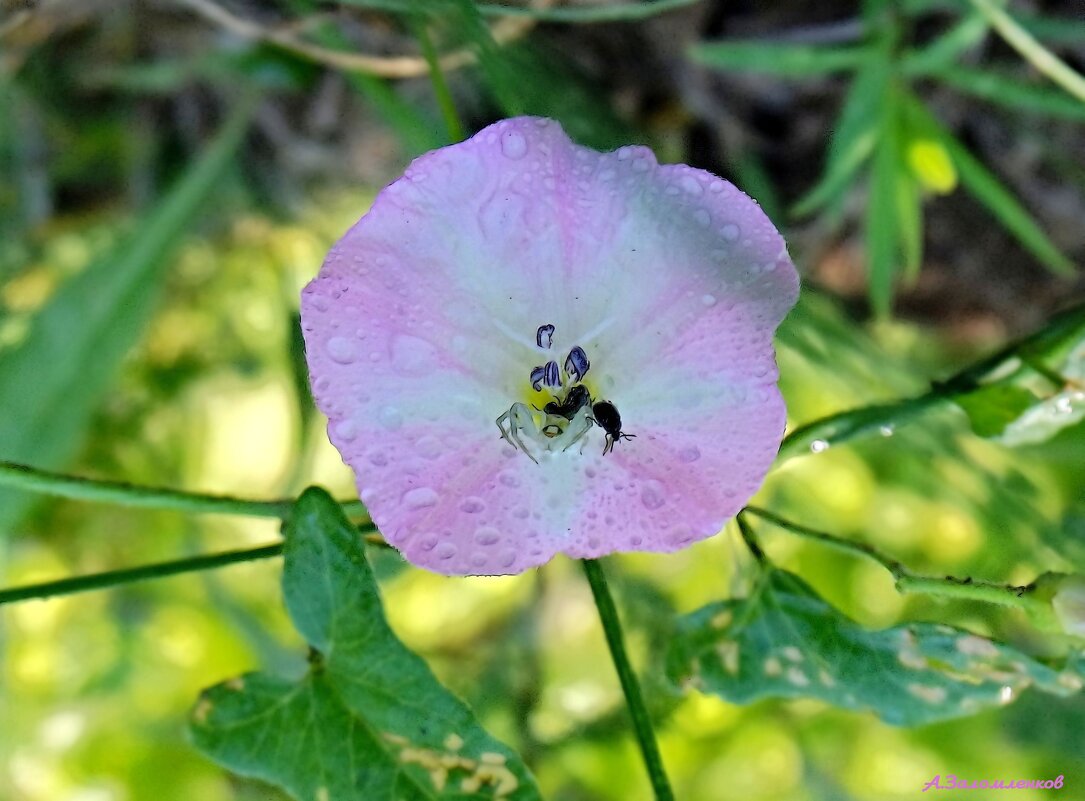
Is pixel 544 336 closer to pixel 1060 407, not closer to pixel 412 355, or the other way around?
pixel 412 355

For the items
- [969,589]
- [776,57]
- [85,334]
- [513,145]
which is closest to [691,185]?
[513,145]

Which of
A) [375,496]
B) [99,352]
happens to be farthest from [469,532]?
[99,352]

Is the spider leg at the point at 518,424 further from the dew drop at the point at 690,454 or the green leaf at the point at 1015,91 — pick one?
the green leaf at the point at 1015,91

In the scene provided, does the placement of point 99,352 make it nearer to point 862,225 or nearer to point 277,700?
point 277,700

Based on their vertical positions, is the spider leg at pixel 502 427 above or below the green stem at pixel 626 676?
above

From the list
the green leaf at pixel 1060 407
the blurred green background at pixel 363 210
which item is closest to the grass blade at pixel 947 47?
the blurred green background at pixel 363 210

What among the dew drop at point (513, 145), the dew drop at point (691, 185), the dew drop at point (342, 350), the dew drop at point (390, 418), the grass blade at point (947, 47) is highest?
the grass blade at point (947, 47)

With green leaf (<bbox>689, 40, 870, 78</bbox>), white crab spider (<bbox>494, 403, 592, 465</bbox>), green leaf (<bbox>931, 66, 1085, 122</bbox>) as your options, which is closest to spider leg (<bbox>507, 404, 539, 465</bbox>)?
white crab spider (<bbox>494, 403, 592, 465</bbox>)
